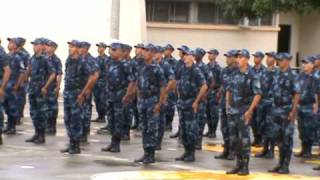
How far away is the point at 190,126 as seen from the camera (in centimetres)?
1225

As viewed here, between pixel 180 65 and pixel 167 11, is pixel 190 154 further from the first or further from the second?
pixel 167 11

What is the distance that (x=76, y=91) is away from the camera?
12641 mm

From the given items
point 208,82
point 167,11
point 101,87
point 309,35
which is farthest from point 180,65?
point 309,35

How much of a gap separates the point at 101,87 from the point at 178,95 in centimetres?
426

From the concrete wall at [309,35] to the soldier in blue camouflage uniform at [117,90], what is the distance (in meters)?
26.0

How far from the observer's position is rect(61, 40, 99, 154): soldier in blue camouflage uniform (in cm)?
1244

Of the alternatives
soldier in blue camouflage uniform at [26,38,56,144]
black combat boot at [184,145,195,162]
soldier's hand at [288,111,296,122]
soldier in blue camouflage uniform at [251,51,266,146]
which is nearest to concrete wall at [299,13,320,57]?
soldier in blue camouflage uniform at [251,51,266,146]

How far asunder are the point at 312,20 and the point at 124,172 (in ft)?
95.5

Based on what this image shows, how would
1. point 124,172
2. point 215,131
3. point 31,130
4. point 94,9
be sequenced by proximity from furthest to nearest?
point 94,9 < point 215,131 < point 31,130 < point 124,172

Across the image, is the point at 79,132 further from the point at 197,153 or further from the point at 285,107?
the point at 285,107

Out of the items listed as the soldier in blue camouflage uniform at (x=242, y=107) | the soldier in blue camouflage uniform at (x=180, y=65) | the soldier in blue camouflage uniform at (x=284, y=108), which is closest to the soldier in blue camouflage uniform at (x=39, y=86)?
the soldier in blue camouflage uniform at (x=180, y=65)

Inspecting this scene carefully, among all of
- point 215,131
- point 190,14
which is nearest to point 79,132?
point 215,131

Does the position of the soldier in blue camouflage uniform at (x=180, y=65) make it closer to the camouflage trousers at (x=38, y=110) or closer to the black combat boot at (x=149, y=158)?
the black combat boot at (x=149, y=158)

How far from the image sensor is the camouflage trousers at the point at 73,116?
1244 centimetres
